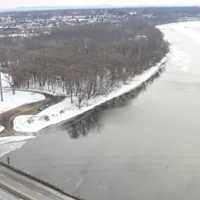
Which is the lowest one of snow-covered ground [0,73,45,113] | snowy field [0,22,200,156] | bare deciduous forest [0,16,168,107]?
snow-covered ground [0,73,45,113]

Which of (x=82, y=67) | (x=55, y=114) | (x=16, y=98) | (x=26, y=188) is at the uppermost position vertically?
(x=82, y=67)

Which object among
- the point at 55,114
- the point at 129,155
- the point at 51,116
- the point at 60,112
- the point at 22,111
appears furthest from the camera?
the point at 22,111

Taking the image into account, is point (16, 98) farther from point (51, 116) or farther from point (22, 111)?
point (51, 116)

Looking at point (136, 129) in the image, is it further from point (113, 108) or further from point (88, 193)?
point (88, 193)

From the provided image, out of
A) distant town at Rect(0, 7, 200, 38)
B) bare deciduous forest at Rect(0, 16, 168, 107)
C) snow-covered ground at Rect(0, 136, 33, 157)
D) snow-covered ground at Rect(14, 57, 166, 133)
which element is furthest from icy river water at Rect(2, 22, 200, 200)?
distant town at Rect(0, 7, 200, 38)

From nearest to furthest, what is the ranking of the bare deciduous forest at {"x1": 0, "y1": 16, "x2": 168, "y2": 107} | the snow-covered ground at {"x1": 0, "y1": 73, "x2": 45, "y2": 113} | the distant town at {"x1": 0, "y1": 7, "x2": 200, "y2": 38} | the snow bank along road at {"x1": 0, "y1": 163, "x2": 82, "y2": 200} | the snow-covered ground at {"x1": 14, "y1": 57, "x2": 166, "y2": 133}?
the snow bank along road at {"x1": 0, "y1": 163, "x2": 82, "y2": 200} → the snow-covered ground at {"x1": 14, "y1": 57, "x2": 166, "y2": 133} → the snow-covered ground at {"x1": 0, "y1": 73, "x2": 45, "y2": 113} → the bare deciduous forest at {"x1": 0, "y1": 16, "x2": 168, "y2": 107} → the distant town at {"x1": 0, "y1": 7, "x2": 200, "y2": 38}

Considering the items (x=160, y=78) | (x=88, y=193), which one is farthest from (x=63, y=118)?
(x=160, y=78)

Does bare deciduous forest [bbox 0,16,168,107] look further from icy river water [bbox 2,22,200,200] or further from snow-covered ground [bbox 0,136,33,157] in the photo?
snow-covered ground [bbox 0,136,33,157]

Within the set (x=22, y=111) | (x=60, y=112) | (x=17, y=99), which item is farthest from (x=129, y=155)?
(x=17, y=99)
